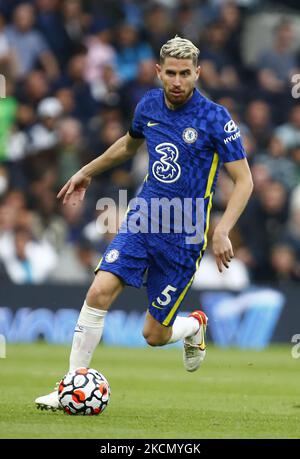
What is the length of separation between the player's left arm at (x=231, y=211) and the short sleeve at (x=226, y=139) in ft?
0.17

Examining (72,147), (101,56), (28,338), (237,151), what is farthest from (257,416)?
(101,56)

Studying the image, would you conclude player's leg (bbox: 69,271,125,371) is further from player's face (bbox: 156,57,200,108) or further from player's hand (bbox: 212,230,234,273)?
player's face (bbox: 156,57,200,108)

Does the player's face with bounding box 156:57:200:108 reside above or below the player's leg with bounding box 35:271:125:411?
above

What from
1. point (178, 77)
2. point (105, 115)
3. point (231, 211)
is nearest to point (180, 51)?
point (178, 77)

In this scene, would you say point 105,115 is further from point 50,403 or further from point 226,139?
point 50,403

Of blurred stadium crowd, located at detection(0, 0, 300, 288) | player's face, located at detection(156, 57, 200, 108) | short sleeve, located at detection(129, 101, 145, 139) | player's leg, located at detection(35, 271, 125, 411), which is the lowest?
player's leg, located at detection(35, 271, 125, 411)

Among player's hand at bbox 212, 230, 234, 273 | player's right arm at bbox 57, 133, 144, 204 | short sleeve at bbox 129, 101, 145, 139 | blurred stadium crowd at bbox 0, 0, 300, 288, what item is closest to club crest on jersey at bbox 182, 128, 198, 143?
short sleeve at bbox 129, 101, 145, 139

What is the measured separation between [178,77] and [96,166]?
1089mm

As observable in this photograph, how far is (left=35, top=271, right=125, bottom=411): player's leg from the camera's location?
8.02 metres

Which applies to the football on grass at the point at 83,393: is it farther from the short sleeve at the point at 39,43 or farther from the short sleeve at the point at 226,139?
the short sleeve at the point at 39,43

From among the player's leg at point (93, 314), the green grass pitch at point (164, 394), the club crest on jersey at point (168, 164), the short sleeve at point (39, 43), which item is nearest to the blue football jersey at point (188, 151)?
the club crest on jersey at point (168, 164)

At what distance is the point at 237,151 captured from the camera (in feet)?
26.7

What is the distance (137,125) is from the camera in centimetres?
869

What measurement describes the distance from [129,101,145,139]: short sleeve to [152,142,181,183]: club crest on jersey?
377mm
